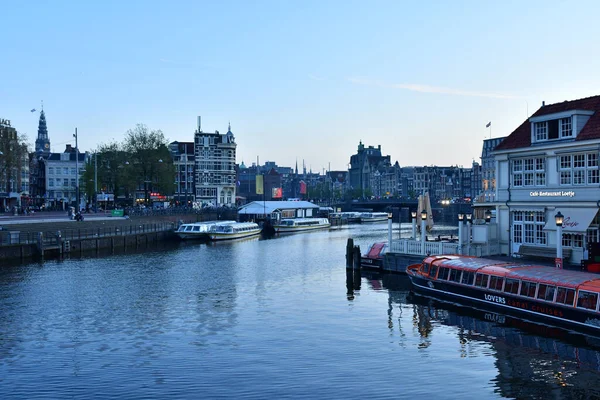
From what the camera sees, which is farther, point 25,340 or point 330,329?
point 330,329

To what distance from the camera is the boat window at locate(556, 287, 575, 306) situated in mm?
30938

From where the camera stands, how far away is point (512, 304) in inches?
1368

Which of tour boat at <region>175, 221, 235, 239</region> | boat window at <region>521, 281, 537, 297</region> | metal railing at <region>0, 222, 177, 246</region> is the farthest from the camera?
tour boat at <region>175, 221, 235, 239</region>

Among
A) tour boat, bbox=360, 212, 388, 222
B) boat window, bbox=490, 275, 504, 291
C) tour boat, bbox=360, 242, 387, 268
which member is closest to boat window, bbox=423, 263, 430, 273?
boat window, bbox=490, 275, 504, 291

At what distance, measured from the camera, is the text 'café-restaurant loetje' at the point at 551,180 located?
138 feet

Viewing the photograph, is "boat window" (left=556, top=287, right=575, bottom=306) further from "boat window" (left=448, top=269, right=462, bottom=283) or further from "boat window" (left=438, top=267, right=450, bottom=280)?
"boat window" (left=438, top=267, right=450, bottom=280)

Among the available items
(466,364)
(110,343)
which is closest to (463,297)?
(466,364)

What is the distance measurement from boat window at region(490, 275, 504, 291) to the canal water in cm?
165

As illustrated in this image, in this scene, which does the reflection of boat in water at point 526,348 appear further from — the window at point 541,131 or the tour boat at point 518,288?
the window at point 541,131

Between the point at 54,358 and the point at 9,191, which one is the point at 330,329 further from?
the point at 9,191

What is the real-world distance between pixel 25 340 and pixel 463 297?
2478cm

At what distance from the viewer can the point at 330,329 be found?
111ft

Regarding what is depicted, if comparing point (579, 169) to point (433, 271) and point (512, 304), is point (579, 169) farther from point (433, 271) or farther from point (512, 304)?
point (512, 304)

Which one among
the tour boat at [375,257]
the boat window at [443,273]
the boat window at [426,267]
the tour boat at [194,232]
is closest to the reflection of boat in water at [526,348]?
the boat window at [443,273]
